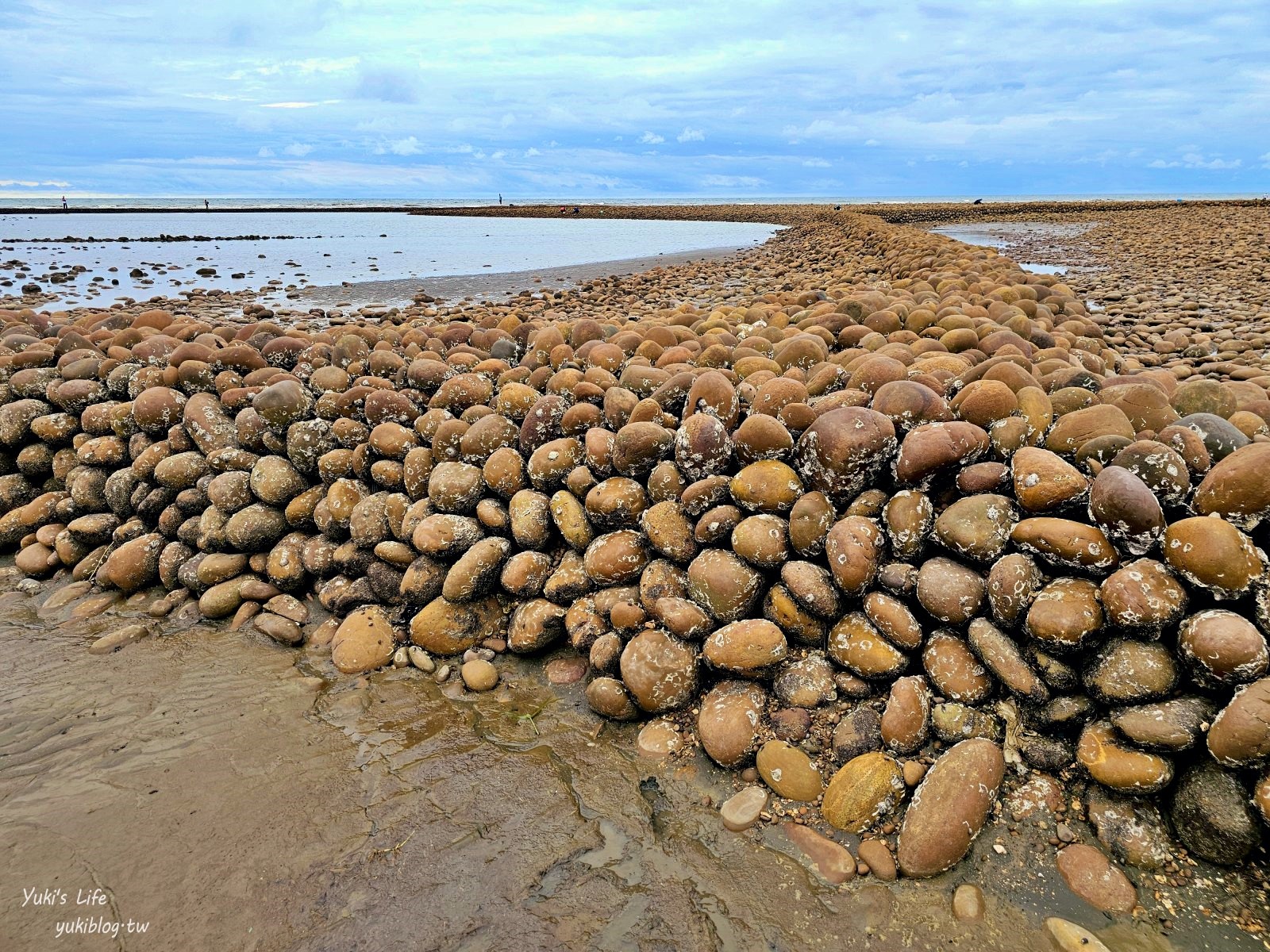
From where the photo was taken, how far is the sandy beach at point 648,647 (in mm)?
2223

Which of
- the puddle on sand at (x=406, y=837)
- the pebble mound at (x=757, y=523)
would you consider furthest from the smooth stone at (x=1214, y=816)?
the puddle on sand at (x=406, y=837)

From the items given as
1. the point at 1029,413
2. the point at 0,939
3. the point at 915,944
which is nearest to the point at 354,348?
the point at 0,939

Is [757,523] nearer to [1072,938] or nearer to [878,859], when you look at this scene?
[878,859]

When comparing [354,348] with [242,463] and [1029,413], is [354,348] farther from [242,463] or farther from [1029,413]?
[1029,413]

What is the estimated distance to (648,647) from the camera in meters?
3.03

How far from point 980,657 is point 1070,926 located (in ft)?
2.90

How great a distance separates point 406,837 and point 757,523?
1936 millimetres

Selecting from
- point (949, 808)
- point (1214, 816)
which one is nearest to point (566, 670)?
point (949, 808)

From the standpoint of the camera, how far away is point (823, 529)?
3.01 m

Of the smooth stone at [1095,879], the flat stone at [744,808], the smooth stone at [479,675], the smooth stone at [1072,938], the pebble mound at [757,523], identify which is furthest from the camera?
the smooth stone at [479,675]

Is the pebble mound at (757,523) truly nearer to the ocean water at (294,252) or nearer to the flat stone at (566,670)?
the flat stone at (566,670)

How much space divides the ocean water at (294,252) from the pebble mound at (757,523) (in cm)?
1098

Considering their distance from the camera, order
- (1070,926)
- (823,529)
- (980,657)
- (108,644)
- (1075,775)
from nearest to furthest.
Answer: (1070,926)
(1075,775)
(980,657)
(823,529)
(108,644)

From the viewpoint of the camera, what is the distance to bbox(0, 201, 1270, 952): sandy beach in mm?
2223
